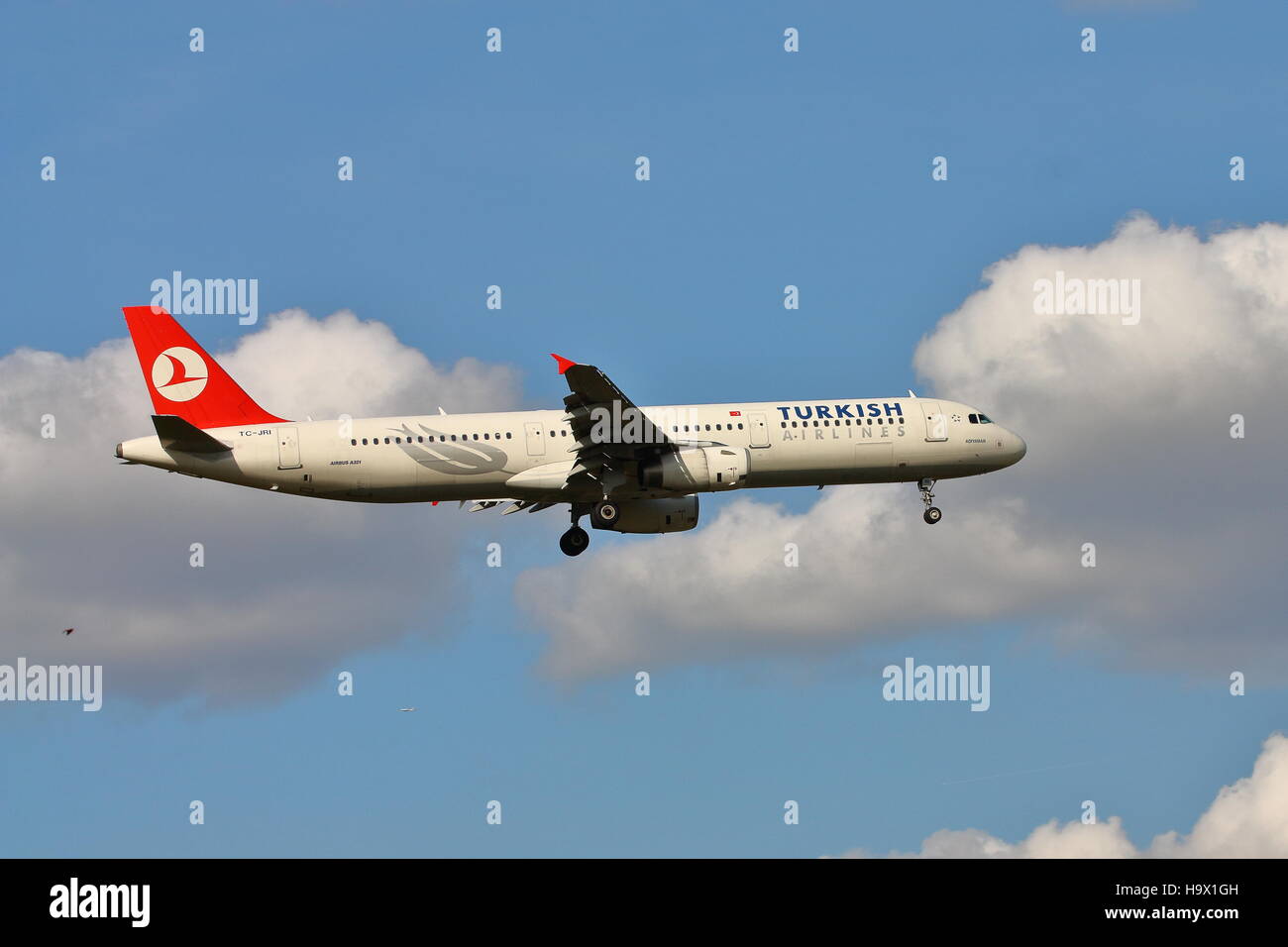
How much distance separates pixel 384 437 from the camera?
74000 mm

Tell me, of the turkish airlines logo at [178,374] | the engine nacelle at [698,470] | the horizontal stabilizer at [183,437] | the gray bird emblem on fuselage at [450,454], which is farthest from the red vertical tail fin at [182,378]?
the engine nacelle at [698,470]

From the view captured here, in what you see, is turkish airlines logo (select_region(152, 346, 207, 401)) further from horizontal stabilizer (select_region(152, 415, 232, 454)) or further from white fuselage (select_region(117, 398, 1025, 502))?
horizontal stabilizer (select_region(152, 415, 232, 454))

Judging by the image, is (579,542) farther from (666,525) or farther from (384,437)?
(384,437)

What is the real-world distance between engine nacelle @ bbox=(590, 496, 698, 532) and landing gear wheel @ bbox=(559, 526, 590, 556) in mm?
1118

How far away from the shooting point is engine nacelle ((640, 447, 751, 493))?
73.1 metres

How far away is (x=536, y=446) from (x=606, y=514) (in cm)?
465

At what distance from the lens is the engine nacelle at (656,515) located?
78.7 metres

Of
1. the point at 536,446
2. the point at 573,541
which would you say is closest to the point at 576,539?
the point at 573,541

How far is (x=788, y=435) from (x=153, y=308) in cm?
2713

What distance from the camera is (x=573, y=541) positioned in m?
78.9

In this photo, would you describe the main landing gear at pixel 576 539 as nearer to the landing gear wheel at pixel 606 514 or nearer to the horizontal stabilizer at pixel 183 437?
the landing gear wheel at pixel 606 514

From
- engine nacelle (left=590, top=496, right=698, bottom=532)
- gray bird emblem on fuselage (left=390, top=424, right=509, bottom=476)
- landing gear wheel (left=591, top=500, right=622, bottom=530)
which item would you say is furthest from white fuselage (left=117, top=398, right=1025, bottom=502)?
engine nacelle (left=590, top=496, right=698, bottom=532)

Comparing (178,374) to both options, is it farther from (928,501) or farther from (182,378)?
(928,501)
